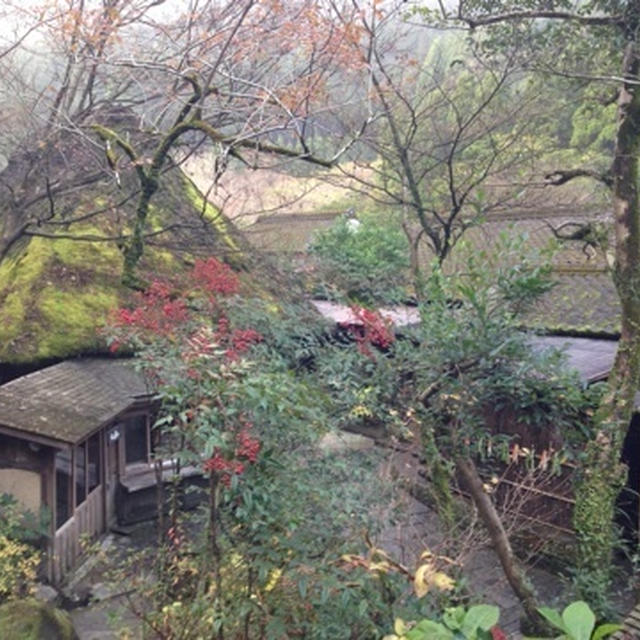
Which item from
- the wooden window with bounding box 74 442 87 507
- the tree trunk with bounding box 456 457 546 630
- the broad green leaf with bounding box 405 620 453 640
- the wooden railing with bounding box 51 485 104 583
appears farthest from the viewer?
the wooden window with bounding box 74 442 87 507

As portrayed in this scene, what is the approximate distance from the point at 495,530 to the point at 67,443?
202 inches

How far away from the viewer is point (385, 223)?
18.4 metres

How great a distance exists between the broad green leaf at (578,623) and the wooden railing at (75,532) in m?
6.77

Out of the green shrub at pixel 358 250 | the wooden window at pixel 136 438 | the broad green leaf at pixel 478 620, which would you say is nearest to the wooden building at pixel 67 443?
the wooden window at pixel 136 438

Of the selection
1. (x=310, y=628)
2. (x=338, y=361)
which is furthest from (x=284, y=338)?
(x=310, y=628)

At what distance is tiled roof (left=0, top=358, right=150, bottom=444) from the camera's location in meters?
7.83

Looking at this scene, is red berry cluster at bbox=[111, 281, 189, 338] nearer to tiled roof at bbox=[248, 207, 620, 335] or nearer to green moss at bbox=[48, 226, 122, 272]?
tiled roof at bbox=[248, 207, 620, 335]

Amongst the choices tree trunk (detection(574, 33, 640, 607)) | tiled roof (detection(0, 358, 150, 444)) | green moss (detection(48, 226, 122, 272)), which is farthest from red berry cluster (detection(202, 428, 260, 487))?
green moss (detection(48, 226, 122, 272))

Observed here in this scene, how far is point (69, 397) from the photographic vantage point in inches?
345

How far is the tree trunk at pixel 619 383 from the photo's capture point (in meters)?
7.18

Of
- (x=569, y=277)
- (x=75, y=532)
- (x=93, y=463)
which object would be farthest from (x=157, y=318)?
(x=569, y=277)

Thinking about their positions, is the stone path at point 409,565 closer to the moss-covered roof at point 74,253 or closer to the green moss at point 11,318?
the moss-covered roof at point 74,253

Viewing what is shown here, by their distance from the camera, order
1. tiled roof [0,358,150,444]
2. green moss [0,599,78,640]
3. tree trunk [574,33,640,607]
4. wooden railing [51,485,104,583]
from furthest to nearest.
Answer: wooden railing [51,485,104,583]
tiled roof [0,358,150,444]
tree trunk [574,33,640,607]
green moss [0,599,78,640]

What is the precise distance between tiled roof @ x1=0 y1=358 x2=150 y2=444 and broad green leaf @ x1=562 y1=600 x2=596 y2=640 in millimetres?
6727
